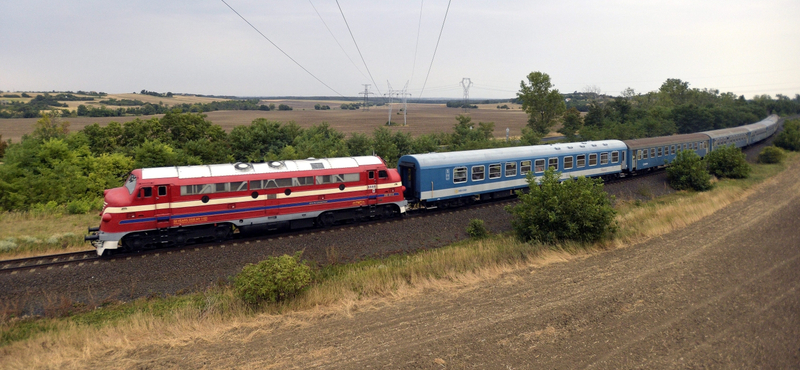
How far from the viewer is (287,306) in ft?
40.1

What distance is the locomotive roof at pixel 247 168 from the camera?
59.0 ft

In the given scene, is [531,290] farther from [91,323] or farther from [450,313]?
[91,323]

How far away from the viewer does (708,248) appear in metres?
16.3

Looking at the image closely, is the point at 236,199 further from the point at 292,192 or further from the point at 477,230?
the point at 477,230

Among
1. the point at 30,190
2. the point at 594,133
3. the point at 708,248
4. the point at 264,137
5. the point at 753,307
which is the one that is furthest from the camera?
the point at 594,133

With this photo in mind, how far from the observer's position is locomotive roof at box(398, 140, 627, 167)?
80.0 ft

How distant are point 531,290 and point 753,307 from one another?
5287 mm

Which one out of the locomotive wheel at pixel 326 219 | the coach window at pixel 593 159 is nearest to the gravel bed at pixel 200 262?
the locomotive wheel at pixel 326 219

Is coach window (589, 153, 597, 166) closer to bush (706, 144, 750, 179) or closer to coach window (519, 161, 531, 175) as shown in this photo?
coach window (519, 161, 531, 175)

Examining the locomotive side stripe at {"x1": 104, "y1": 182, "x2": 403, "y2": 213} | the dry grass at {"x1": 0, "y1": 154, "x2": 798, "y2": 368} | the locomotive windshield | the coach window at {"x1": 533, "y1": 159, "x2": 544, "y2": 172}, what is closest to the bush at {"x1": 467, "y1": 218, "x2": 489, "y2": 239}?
the dry grass at {"x1": 0, "y1": 154, "x2": 798, "y2": 368}

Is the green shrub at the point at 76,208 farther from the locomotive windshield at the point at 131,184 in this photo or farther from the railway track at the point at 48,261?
the locomotive windshield at the point at 131,184

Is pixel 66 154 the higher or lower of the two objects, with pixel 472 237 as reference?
higher

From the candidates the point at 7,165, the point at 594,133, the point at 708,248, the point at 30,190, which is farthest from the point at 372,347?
the point at 594,133

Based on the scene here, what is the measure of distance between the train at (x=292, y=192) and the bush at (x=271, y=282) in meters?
6.47
